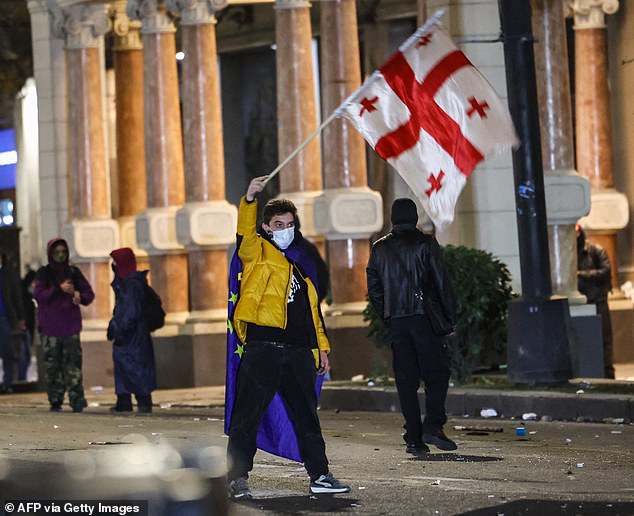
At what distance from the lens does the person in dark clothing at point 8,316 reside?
24094 millimetres

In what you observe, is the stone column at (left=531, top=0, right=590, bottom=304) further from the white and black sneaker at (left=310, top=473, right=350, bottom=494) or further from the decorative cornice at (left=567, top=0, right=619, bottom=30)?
the white and black sneaker at (left=310, top=473, right=350, bottom=494)

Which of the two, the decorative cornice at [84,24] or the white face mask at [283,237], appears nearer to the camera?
the white face mask at [283,237]

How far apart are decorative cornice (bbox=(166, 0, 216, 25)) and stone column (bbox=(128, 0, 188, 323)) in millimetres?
895

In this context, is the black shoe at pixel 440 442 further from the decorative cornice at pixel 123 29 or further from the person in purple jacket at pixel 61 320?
the decorative cornice at pixel 123 29

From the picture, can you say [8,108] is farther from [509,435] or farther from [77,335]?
[509,435]

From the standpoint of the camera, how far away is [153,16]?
23.3 metres

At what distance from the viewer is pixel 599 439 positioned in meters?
12.4

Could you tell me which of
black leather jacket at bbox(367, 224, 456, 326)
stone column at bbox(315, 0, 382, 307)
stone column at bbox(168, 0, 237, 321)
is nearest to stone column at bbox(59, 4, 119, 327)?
stone column at bbox(168, 0, 237, 321)

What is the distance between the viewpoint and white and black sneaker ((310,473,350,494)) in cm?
909

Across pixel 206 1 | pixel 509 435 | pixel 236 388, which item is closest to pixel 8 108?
pixel 206 1

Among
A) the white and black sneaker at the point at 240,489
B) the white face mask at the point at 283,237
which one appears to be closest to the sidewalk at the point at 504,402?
the white face mask at the point at 283,237

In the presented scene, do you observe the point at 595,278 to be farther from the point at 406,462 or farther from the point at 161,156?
the point at 406,462

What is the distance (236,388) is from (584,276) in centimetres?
1058

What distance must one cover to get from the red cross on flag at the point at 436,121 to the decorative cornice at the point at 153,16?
1199cm
